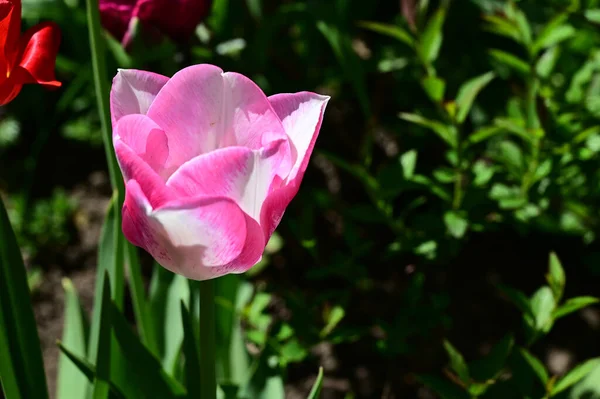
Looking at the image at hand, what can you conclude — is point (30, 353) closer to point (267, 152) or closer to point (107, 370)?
point (107, 370)

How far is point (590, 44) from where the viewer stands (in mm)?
1521

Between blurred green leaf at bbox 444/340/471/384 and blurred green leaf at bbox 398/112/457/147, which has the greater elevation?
blurred green leaf at bbox 398/112/457/147

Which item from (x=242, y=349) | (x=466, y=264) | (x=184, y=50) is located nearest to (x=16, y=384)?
(x=242, y=349)

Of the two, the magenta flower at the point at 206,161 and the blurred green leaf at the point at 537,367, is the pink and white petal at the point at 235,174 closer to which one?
the magenta flower at the point at 206,161

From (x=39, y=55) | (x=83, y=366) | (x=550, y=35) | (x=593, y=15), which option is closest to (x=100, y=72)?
(x=39, y=55)

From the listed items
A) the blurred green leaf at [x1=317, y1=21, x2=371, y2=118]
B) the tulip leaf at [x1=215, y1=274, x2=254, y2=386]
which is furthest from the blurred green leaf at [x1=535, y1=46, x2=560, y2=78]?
the tulip leaf at [x1=215, y1=274, x2=254, y2=386]

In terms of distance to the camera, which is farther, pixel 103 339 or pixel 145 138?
pixel 103 339

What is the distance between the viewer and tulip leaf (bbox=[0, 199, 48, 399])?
2.79ft

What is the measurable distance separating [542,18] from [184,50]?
0.74m

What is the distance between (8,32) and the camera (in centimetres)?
77

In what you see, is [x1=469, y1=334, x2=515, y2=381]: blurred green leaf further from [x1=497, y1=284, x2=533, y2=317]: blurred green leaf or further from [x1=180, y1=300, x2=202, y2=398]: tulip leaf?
[x1=180, y1=300, x2=202, y2=398]: tulip leaf

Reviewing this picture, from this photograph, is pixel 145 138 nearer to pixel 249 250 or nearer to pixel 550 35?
pixel 249 250

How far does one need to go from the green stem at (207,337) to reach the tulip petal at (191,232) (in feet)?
0.19

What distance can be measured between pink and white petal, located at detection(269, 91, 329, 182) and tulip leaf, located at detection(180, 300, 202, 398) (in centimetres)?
28
